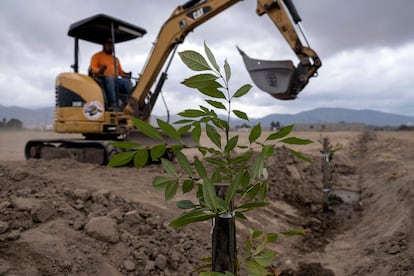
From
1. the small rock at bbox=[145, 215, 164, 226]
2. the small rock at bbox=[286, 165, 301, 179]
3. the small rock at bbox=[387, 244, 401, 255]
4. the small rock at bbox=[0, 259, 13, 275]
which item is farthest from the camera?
the small rock at bbox=[286, 165, 301, 179]

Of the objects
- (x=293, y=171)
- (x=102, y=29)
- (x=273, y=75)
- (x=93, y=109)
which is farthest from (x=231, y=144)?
(x=293, y=171)

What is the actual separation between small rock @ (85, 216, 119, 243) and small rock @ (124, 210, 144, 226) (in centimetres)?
27

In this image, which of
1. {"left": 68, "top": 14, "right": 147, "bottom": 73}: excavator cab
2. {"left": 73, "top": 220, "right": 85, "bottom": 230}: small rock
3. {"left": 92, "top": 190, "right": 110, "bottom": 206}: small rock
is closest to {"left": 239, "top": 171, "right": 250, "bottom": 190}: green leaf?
{"left": 73, "top": 220, "right": 85, "bottom": 230}: small rock

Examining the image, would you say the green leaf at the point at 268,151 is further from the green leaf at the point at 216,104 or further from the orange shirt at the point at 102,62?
the orange shirt at the point at 102,62

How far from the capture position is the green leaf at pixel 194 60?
0.93m

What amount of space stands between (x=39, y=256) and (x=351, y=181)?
29.2 ft

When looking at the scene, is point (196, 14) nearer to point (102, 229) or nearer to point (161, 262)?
point (102, 229)

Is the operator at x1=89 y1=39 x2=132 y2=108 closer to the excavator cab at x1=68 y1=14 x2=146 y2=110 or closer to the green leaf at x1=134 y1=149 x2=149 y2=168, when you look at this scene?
the excavator cab at x1=68 y1=14 x2=146 y2=110

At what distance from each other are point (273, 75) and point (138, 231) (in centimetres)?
409

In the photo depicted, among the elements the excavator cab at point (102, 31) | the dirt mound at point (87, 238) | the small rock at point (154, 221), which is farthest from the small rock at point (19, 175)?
the excavator cab at point (102, 31)

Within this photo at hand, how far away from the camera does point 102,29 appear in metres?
7.79

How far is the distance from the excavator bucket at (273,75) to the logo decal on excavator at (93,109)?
3.20 meters

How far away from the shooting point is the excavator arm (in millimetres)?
6408

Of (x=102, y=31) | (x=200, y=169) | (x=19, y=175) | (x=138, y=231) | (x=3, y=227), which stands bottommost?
(x=138, y=231)
